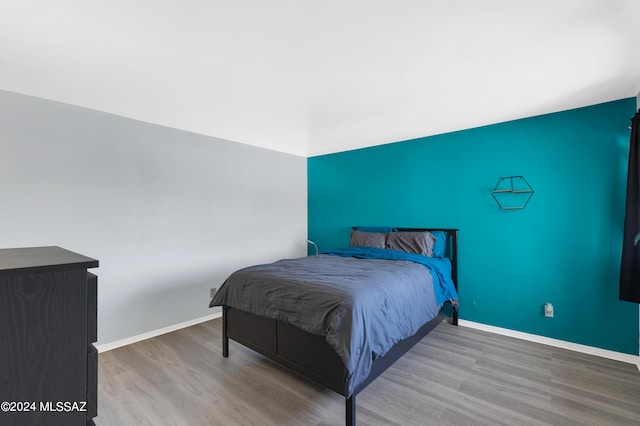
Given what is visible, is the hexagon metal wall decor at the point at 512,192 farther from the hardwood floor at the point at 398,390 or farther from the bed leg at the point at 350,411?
the bed leg at the point at 350,411

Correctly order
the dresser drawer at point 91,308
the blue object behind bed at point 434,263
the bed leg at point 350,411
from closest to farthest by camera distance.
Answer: the dresser drawer at point 91,308
the bed leg at point 350,411
the blue object behind bed at point 434,263

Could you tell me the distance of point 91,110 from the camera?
108 inches

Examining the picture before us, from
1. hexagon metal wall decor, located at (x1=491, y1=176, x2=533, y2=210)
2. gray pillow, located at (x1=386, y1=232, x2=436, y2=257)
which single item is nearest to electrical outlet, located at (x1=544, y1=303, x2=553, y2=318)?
hexagon metal wall decor, located at (x1=491, y1=176, x2=533, y2=210)

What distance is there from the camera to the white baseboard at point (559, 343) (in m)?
2.52

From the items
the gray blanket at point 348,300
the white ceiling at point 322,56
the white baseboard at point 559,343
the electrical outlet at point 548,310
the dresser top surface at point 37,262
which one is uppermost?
the white ceiling at point 322,56

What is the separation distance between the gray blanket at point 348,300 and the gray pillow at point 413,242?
1.67 ft

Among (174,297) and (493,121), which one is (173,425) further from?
(493,121)

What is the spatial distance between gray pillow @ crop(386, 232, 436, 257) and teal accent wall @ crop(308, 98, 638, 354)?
1.15 feet

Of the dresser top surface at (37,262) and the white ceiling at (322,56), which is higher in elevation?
the white ceiling at (322,56)

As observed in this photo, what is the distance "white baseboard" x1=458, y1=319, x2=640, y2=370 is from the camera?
2.52 metres

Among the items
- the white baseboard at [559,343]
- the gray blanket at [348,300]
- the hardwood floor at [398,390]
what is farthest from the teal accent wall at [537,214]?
the gray blanket at [348,300]

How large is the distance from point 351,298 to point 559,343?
246cm

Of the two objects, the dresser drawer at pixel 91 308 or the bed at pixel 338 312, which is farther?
the bed at pixel 338 312

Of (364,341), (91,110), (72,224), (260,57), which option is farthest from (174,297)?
(260,57)
